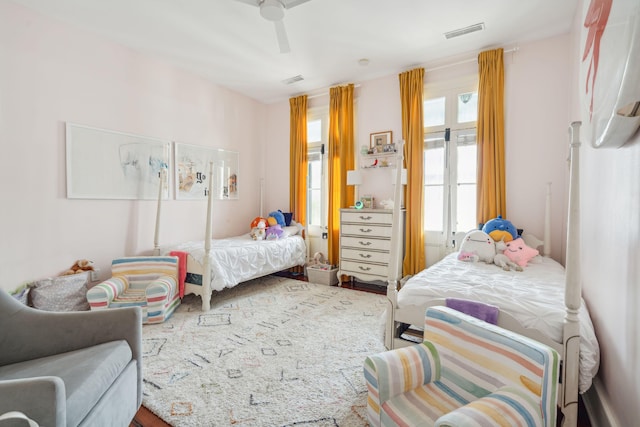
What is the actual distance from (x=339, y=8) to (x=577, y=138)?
92.0 inches

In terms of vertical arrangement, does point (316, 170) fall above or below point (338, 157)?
below

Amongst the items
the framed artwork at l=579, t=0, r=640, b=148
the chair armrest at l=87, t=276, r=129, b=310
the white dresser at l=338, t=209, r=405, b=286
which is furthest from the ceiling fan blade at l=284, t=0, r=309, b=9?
the chair armrest at l=87, t=276, r=129, b=310

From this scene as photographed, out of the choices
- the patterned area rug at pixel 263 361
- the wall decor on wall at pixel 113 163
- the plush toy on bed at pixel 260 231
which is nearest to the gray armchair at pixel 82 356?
the patterned area rug at pixel 263 361

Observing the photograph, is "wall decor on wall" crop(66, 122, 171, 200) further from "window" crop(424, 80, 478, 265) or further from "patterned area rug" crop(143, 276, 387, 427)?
"window" crop(424, 80, 478, 265)

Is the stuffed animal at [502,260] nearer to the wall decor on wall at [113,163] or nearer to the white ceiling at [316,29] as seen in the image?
the white ceiling at [316,29]

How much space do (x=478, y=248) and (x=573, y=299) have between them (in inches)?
56.5

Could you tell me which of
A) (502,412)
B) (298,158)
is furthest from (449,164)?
(502,412)

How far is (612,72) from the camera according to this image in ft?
3.26

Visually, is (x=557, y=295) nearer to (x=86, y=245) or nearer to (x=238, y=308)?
(x=238, y=308)

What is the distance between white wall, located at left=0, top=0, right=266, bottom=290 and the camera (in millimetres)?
2586

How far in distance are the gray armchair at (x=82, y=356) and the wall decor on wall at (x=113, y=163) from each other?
2002 millimetres

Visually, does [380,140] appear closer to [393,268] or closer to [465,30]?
[465,30]

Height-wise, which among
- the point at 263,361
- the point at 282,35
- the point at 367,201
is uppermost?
the point at 282,35

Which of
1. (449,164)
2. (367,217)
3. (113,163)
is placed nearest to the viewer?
(113,163)
